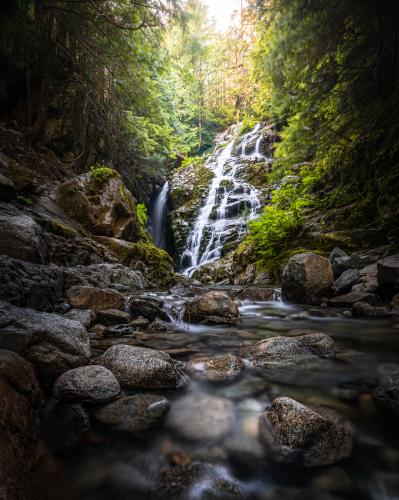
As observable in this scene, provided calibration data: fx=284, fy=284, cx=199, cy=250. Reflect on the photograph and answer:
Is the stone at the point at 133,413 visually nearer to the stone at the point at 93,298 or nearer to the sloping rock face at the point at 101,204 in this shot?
the stone at the point at 93,298

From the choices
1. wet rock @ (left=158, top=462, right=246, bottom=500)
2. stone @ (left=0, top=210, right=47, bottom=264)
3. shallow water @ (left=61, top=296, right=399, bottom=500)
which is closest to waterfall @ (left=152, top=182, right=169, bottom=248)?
stone @ (left=0, top=210, right=47, bottom=264)

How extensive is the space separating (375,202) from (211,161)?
17.6 meters

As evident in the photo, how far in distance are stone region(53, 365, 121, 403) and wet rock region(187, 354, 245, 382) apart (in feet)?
2.85

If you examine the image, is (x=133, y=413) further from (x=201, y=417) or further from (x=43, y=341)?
(x=43, y=341)

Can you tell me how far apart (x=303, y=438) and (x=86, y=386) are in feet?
5.13

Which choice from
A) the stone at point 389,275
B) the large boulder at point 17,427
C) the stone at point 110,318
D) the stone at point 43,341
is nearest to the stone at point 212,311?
the stone at point 110,318

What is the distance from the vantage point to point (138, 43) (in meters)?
6.02

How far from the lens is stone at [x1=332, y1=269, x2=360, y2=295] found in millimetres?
6188

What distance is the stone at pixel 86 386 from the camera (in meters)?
2.12

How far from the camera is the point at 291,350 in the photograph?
3.15 meters

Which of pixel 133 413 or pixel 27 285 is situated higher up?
pixel 27 285

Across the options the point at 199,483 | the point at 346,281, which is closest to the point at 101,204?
the point at 346,281

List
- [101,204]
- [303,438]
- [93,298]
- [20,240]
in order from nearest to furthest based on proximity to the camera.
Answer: [303,438], [93,298], [20,240], [101,204]

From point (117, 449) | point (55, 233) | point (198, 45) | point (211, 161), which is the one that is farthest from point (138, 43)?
point (211, 161)
